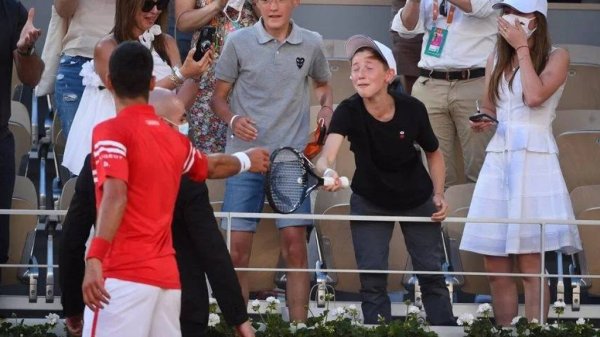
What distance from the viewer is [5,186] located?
7.75m

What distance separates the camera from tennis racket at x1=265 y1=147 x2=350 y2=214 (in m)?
6.55

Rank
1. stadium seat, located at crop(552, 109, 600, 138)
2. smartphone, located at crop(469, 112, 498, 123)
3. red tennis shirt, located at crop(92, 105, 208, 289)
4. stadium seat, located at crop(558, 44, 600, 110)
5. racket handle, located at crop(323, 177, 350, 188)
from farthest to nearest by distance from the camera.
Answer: stadium seat, located at crop(558, 44, 600, 110) < stadium seat, located at crop(552, 109, 600, 138) < smartphone, located at crop(469, 112, 498, 123) < racket handle, located at crop(323, 177, 350, 188) < red tennis shirt, located at crop(92, 105, 208, 289)

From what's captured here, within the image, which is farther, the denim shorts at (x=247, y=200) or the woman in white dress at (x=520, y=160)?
the woman in white dress at (x=520, y=160)

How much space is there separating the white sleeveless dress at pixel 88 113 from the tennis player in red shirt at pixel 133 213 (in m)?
1.93

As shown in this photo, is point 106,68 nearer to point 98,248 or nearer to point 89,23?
point 89,23

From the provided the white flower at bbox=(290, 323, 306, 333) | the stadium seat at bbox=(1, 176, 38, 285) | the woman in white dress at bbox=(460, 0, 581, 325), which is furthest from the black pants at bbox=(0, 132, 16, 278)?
the woman in white dress at bbox=(460, 0, 581, 325)

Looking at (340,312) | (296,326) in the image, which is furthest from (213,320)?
(340,312)

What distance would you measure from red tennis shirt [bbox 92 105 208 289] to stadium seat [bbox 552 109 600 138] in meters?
4.08

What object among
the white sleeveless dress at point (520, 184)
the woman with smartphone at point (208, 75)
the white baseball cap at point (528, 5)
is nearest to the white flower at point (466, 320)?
the white sleeveless dress at point (520, 184)

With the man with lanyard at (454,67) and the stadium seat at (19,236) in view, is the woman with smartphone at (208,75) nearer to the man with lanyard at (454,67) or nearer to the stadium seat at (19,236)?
the stadium seat at (19,236)

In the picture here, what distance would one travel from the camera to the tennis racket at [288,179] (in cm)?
655

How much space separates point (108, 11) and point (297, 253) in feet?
6.73

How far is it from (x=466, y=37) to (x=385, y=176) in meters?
1.78

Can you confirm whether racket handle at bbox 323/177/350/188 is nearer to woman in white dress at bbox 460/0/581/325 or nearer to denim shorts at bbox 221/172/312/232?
denim shorts at bbox 221/172/312/232
